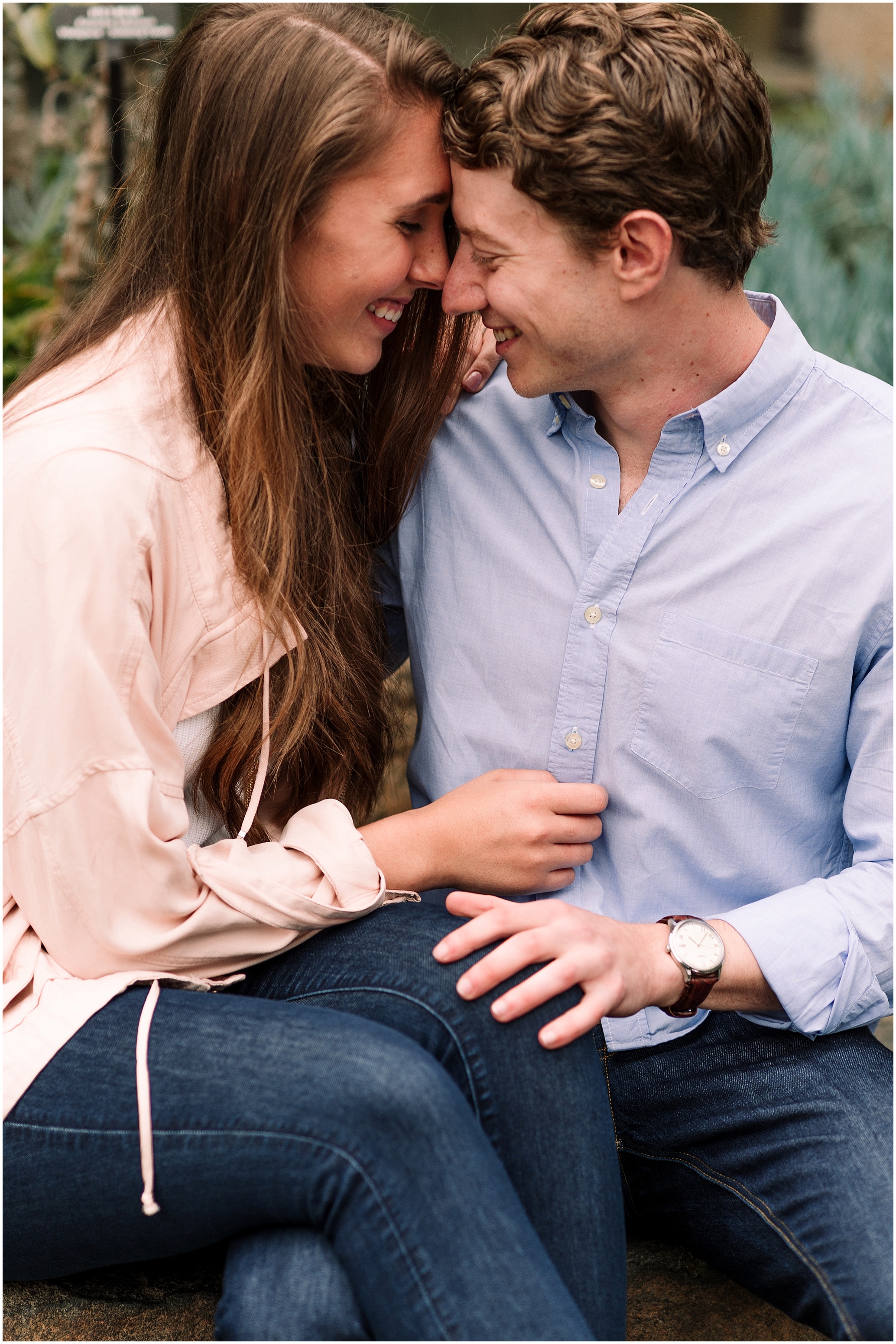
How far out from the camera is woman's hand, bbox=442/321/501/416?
2131 millimetres

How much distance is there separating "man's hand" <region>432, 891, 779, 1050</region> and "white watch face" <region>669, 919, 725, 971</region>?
0.01m

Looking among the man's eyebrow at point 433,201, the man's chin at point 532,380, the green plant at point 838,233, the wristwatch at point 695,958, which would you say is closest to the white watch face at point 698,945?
the wristwatch at point 695,958

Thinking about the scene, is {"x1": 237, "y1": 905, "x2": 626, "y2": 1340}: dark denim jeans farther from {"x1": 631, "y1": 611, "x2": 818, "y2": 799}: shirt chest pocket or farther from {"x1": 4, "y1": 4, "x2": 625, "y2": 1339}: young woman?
{"x1": 631, "y1": 611, "x2": 818, "y2": 799}: shirt chest pocket

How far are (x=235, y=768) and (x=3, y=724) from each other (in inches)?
14.4

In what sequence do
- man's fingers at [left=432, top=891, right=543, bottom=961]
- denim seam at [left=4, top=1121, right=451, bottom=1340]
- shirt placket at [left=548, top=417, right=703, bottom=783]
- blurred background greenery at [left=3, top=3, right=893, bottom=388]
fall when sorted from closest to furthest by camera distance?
denim seam at [left=4, top=1121, right=451, bottom=1340] < man's fingers at [left=432, top=891, right=543, bottom=961] < shirt placket at [left=548, top=417, right=703, bottom=783] < blurred background greenery at [left=3, top=3, right=893, bottom=388]

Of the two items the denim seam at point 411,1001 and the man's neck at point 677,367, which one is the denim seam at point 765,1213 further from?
the man's neck at point 677,367

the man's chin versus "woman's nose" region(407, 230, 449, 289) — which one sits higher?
"woman's nose" region(407, 230, 449, 289)

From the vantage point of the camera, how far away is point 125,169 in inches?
114

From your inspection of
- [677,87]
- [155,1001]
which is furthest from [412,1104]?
[677,87]

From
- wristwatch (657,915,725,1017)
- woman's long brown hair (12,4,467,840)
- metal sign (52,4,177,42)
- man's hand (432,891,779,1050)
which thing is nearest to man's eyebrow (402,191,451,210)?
woman's long brown hair (12,4,467,840)

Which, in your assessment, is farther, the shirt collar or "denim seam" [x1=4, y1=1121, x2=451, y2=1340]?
the shirt collar

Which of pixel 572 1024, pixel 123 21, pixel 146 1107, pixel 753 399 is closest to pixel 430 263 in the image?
pixel 753 399

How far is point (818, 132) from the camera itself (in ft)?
16.9

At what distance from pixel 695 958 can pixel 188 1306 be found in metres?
0.86
